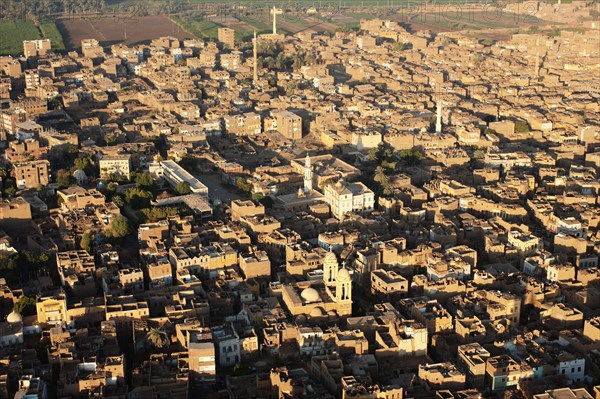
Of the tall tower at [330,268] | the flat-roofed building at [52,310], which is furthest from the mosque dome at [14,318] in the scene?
the tall tower at [330,268]

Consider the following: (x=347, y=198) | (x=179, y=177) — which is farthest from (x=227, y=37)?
(x=347, y=198)

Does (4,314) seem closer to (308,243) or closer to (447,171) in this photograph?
(308,243)

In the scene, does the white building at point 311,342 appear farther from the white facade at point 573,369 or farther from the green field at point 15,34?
the green field at point 15,34

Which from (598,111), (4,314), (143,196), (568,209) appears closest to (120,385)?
(4,314)

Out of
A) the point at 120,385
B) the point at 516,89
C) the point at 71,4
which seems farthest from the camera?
the point at 71,4

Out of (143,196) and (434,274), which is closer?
(434,274)

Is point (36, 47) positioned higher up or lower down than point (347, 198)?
higher up

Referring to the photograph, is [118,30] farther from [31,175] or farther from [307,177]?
[307,177]
